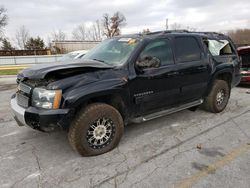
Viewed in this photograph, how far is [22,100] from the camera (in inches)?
124

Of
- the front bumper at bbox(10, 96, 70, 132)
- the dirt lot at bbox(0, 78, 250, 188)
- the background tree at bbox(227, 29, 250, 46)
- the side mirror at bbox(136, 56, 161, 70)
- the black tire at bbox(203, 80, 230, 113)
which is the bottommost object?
the dirt lot at bbox(0, 78, 250, 188)

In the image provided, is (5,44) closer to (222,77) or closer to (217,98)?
(222,77)

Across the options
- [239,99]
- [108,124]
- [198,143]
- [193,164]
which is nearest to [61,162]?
[108,124]

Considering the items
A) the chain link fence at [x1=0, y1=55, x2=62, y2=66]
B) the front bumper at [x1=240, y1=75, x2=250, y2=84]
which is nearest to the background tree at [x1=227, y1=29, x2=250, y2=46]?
the chain link fence at [x1=0, y1=55, x2=62, y2=66]

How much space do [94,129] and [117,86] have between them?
0.74 meters

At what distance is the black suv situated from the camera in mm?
2809

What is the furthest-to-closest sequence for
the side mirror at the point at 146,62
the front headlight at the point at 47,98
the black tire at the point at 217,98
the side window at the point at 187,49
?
the black tire at the point at 217,98 < the side window at the point at 187,49 < the side mirror at the point at 146,62 < the front headlight at the point at 47,98

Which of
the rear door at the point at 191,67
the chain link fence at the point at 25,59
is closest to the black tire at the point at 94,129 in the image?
the rear door at the point at 191,67

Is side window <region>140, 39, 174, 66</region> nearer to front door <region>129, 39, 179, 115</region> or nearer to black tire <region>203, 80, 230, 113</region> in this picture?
front door <region>129, 39, 179, 115</region>

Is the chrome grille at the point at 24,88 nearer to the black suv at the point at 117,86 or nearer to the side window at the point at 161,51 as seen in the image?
the black suv at the point at 117,86

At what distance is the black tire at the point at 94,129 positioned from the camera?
9.66 feet

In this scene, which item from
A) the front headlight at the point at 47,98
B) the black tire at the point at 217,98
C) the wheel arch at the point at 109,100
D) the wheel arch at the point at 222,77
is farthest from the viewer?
the black tire at the point at 217,98

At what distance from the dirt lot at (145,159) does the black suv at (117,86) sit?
38cm

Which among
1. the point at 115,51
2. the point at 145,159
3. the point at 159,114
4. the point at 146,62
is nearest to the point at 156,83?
the point at 146,62
